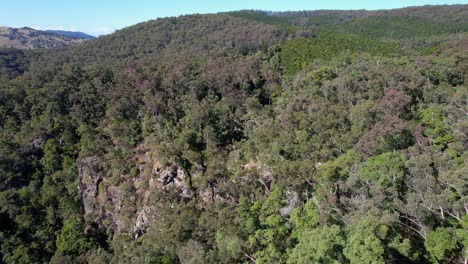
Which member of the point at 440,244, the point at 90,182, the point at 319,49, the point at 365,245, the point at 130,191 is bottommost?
the point at 90,182

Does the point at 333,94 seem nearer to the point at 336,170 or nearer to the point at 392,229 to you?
the point at 336,170

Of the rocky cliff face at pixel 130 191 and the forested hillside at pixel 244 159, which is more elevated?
the forested hillside at pixel 244 159

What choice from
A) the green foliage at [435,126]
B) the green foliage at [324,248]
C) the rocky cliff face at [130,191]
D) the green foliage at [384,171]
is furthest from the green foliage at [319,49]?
the green foliage at [324,248]

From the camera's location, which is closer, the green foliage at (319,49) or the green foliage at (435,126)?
the green foliage at (435,126)

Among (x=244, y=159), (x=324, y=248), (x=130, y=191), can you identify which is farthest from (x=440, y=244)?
(x=130, y=191)

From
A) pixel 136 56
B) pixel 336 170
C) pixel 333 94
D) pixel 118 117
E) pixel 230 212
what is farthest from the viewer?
pixel 136 56

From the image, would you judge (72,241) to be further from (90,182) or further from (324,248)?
(324,248)

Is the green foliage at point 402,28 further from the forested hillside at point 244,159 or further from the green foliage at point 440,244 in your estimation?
the green foliage at point 440,244

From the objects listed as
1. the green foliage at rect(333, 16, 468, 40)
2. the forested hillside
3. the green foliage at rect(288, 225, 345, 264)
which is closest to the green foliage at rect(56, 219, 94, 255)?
the forested hillside

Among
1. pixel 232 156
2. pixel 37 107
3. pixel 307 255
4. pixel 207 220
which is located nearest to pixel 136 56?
pixel 37 107
